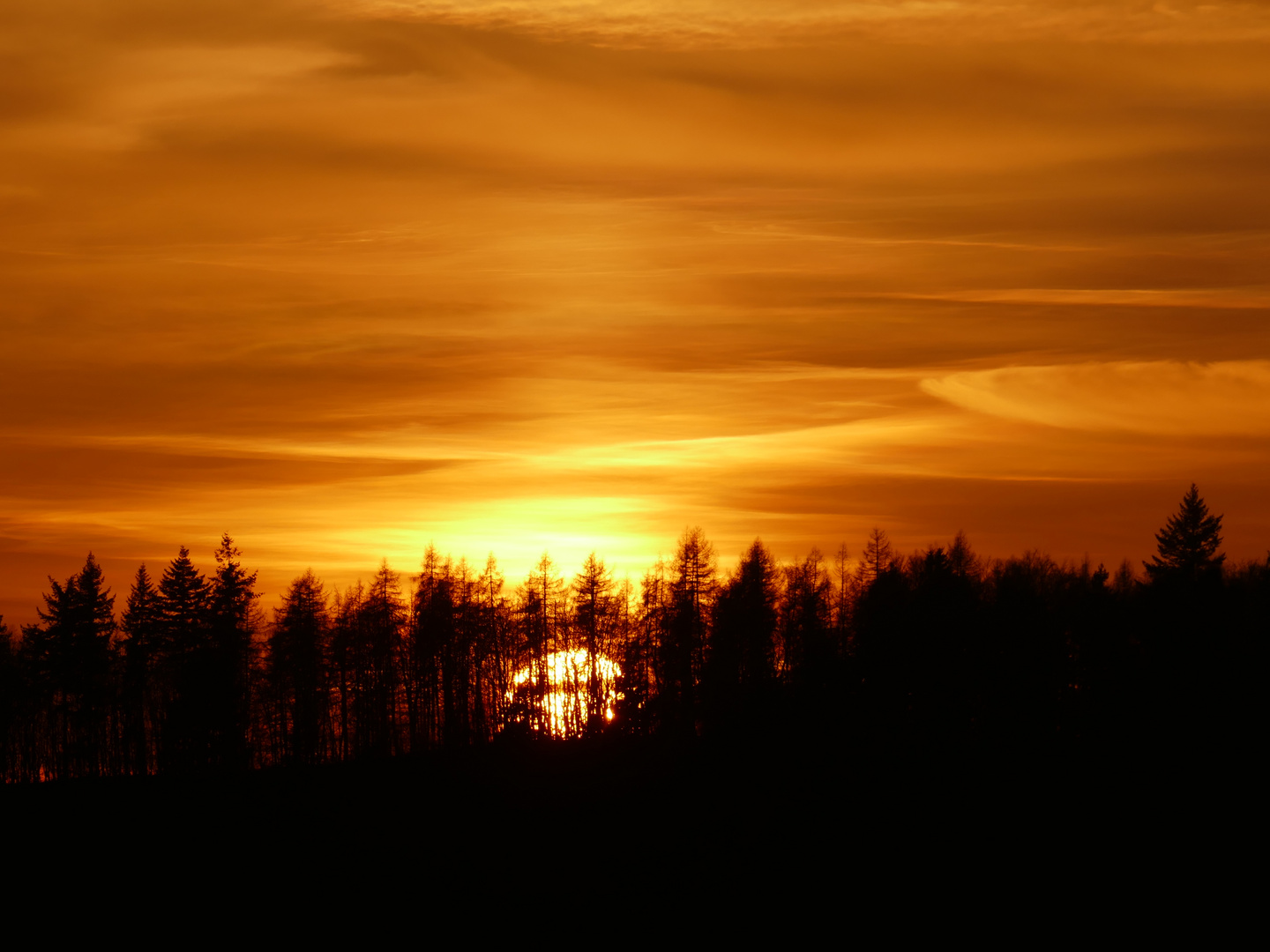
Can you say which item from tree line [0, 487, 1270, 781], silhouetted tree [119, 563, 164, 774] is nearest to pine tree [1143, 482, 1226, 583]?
tree line [0, 487, 1270, 781]

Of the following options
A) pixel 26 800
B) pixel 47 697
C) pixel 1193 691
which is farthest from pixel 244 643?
pixel 1193 691

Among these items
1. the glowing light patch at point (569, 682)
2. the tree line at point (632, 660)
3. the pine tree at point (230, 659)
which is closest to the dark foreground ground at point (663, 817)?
the tree line at point (632, 660)

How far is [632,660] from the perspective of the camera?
91.9 m

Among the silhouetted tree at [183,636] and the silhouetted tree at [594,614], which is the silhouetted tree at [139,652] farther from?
the silhouetted tree at [594,614]

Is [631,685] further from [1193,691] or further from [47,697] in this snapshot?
[47,697]

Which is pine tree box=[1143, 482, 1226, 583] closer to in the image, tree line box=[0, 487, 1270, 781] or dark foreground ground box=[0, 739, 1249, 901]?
tree line box=[0, 487, 1270, 781]

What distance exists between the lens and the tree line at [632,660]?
177 ft

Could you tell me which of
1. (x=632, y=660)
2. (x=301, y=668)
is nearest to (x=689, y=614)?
(x=632, y=660)

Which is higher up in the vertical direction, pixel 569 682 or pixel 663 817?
pixel 569 682

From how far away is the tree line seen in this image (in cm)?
5403

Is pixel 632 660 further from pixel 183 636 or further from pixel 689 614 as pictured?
pixel 183 636

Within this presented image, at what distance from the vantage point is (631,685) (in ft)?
236

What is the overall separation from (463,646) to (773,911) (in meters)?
71.2

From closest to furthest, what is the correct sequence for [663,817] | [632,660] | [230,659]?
[663,817]
[230,659]
[632,660]
